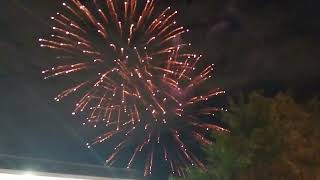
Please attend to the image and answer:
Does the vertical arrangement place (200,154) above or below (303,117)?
below

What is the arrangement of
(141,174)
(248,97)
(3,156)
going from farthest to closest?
(248,97), (141,174), (3,156)

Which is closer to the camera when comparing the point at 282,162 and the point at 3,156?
the point at 3,156

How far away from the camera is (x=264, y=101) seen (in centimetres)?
534

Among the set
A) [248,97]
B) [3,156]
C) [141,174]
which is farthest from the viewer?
[248,97]

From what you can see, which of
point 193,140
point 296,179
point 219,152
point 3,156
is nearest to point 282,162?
point 296,179

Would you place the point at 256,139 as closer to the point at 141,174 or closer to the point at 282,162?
the point at 282,162

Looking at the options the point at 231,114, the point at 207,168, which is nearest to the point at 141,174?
the point at 207,168

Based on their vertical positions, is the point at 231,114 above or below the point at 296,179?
above

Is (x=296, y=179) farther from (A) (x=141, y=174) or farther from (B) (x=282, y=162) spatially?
(A) (x=141, y=174)

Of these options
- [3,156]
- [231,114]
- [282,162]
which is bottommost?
[3,156]

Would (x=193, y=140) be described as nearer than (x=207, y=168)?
No

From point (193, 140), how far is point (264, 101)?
0.75 m

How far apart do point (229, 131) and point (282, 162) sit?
0.50 metres

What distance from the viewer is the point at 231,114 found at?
5.41 metres
